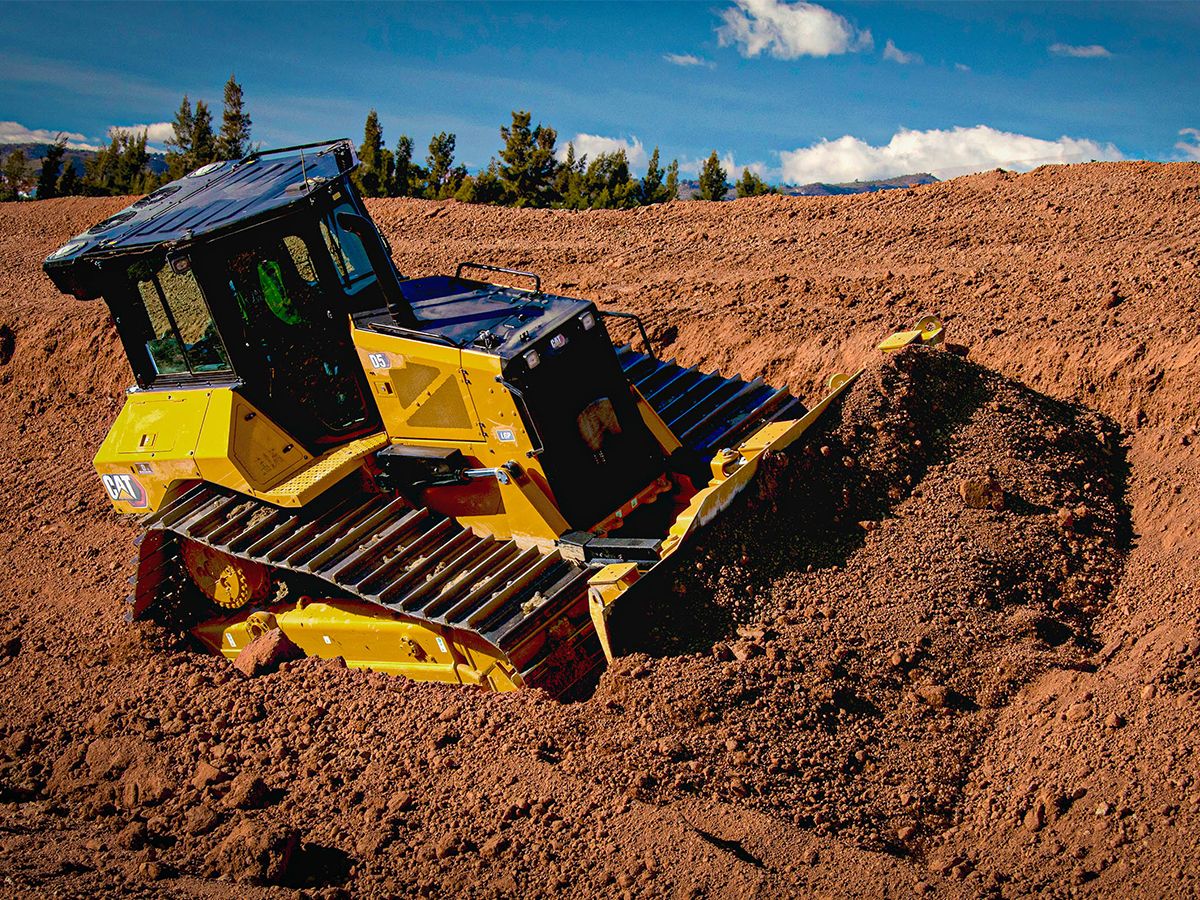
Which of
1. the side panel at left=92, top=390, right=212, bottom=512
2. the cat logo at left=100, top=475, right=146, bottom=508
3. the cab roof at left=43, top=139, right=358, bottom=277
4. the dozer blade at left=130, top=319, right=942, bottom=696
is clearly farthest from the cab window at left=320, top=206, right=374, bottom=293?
the cat logo at left=100, top=475, right=146, bottom=508

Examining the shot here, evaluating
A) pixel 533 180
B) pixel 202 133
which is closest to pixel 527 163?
pixel 533 180

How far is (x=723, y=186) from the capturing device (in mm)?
29891

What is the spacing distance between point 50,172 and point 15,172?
18.4 ft

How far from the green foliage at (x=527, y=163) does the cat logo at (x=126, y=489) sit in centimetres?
2054

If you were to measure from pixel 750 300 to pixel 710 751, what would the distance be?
678 cm

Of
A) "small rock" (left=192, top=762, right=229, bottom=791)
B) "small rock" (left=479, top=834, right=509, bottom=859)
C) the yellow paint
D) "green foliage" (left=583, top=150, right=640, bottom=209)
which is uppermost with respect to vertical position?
"green foliage" (left=583, top=150, right=640, bottom=209)

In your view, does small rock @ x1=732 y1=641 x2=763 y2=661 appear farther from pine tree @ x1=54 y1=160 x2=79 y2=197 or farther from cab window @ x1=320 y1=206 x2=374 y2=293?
pine tree @ x1=54 y1=160 x2=79 y2=197

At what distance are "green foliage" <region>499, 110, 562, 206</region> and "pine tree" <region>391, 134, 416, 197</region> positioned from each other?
2944 mm

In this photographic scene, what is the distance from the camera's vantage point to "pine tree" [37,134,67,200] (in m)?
26.0

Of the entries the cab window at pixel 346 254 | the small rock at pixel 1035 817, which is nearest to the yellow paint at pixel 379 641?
the cab window at pixel 346 254

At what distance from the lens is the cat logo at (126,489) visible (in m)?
7.45

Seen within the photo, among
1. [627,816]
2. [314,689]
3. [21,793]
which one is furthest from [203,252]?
[627,816]

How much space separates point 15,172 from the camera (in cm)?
3045

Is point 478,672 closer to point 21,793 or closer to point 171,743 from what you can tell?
point 171,743
